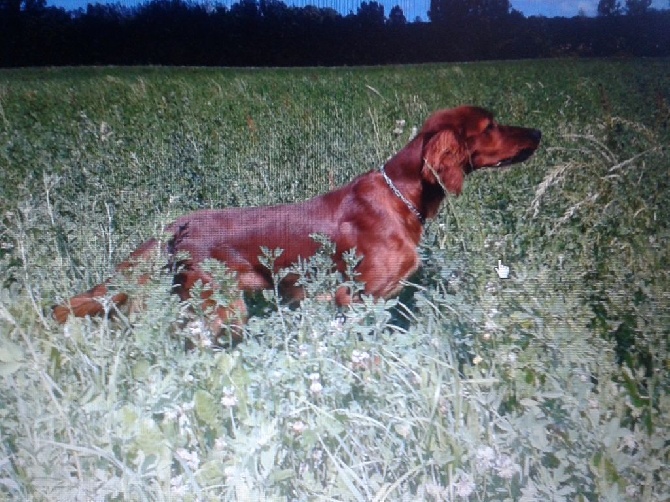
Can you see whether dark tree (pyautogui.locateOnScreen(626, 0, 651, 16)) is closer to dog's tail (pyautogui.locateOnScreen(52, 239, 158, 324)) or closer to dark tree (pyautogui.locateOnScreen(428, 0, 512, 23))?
dark tree (pyautogui.locateOnScreen(428, 0, 512, 23))

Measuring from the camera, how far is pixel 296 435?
115 centimetres

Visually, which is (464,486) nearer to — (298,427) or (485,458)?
(485,458)

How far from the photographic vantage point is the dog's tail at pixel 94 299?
54.0 inches

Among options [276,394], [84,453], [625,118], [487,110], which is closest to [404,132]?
[487,110]

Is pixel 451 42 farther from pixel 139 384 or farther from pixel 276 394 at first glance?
pixel 139 384

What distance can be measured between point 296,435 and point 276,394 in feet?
0.26

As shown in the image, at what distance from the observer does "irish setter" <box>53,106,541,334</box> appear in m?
1.40

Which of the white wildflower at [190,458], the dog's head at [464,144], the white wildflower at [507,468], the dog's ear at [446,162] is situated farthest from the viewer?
the dog's ear at [446,162]

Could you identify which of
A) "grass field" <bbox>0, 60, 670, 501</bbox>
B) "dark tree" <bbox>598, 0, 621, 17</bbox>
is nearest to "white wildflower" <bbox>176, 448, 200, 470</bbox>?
"grass field" <bbox>0, 60, 670, 501</bbox>

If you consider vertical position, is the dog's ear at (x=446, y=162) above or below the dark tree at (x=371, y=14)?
below

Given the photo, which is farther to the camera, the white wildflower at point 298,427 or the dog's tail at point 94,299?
the dog's tail at point 94,299

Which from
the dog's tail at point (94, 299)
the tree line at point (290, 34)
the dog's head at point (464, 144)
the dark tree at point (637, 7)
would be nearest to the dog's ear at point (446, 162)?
the dog's head at point (464, 144)

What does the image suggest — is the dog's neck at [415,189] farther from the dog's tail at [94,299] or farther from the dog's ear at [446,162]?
the dog's tail at [94,299]

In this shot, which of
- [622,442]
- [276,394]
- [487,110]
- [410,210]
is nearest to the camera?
Result: [622,442]
